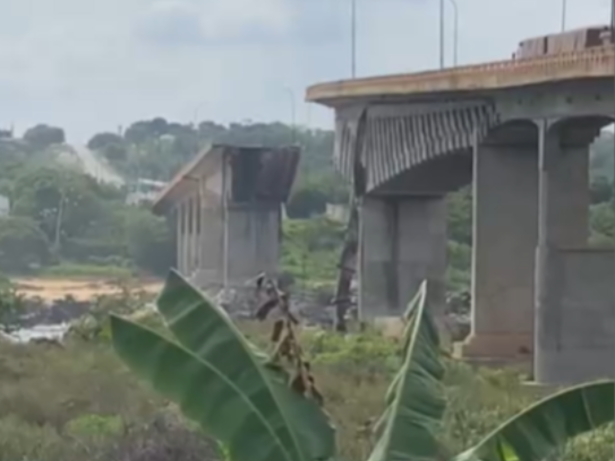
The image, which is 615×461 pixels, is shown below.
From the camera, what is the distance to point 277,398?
377 inches

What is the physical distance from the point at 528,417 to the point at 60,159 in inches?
1085

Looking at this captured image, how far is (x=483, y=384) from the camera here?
26.1 metres

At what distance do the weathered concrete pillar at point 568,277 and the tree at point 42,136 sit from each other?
9720 mm

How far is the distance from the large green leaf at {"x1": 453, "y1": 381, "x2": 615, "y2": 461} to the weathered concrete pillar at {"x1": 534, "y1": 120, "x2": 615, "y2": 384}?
86.0 feet

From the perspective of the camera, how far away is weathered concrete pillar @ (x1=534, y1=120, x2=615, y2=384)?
36719 millimetres

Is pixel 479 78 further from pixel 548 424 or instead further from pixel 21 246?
pixel 548 424

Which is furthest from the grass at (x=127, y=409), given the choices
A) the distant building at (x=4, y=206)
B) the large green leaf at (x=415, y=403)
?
the distant building at (x=4, y=206)

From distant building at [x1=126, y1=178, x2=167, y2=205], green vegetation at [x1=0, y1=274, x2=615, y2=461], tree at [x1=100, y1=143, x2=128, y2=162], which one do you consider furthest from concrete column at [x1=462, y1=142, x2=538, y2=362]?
green vegetation at [x1=0, y1=274, x2=615, y2=461]

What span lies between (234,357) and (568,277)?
1115 inches

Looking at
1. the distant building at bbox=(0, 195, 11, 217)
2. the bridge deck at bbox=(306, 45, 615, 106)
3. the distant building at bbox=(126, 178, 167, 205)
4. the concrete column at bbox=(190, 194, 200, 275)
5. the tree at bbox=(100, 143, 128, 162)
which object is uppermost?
the bridge deck at bbox=(306, 45, 615, 106)

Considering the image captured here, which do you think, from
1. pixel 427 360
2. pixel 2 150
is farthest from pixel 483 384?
pixel 427 360

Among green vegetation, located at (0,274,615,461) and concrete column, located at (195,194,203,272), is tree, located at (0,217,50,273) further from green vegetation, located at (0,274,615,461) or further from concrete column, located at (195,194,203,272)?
concrete column, located at (195,194,203,272)

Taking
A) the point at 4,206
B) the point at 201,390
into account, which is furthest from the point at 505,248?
the point at 201,390

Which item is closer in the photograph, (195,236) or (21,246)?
(21,246)
